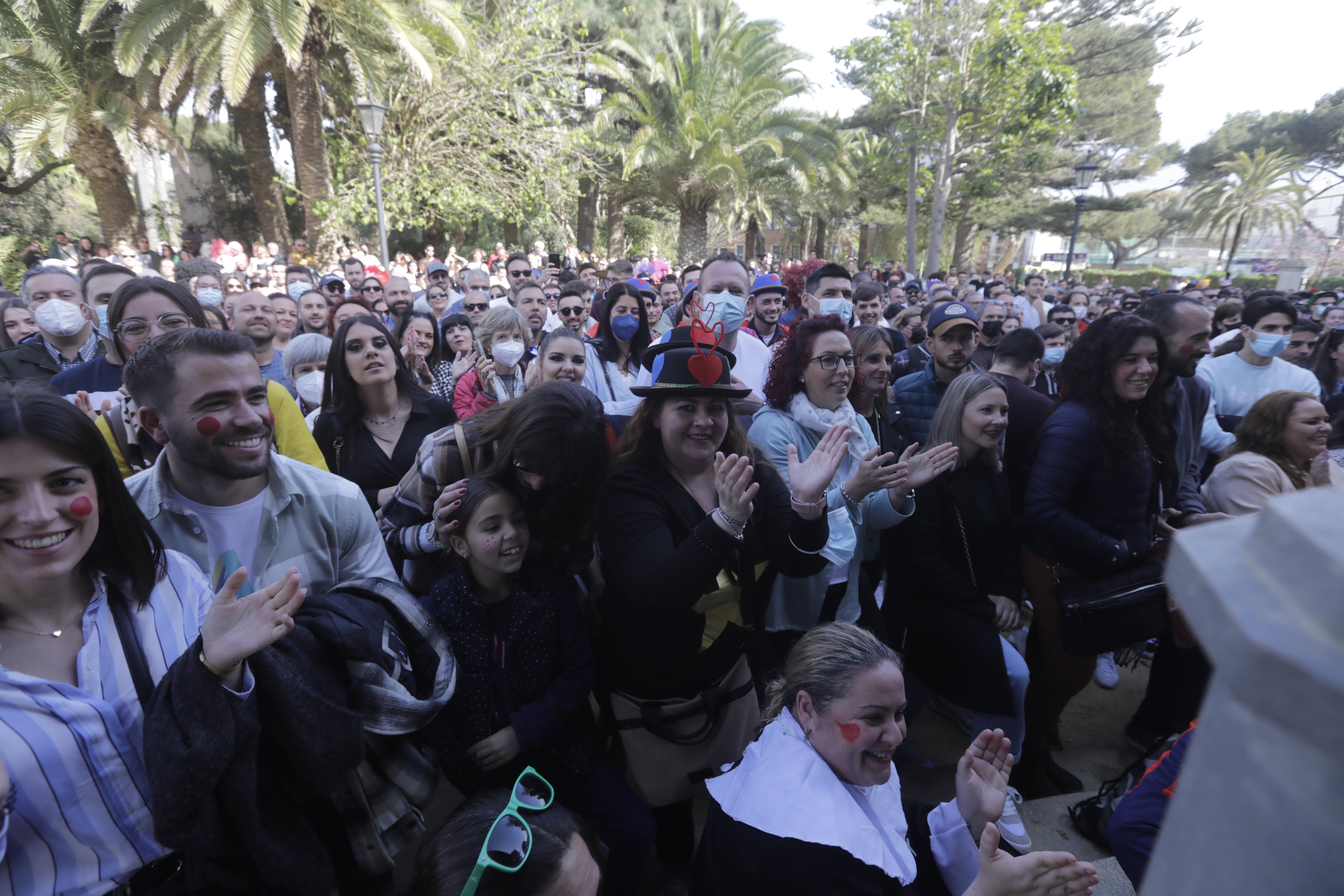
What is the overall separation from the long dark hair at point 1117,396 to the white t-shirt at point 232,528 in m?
3.44

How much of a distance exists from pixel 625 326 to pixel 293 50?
10167 mm

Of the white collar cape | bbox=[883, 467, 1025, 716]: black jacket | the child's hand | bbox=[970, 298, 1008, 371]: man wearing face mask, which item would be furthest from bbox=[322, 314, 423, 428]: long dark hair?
bbox=[970, 298, 1008, 371]: man wearing face mask

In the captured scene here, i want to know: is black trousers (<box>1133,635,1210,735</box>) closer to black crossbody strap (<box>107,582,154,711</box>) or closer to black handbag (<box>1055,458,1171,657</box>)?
black handbag (<box>1055,458,1171,657</box>)

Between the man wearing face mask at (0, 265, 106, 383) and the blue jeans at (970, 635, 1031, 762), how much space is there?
16.7 ft

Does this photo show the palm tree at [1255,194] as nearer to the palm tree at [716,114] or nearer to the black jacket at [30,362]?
the palm tree at [716,114]

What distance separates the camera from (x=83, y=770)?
141cm

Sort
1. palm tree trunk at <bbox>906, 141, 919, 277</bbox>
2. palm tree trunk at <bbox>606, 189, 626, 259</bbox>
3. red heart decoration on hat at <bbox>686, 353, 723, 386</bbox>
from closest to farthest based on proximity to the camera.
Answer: red heart decoration on hat at <bbox>686, 353, 723, 386</bbox> → palm tree trunk at <bbox>906, 141, 919, 277</bbox> → palm tree trunk at <bbox>606, 189, 626, 259</bbox>

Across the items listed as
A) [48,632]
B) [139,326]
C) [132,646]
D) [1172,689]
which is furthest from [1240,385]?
[139,326]

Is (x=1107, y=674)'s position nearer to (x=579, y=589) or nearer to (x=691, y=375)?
(x=579, y=589)

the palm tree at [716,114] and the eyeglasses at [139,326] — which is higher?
the palm tree at [716,114]

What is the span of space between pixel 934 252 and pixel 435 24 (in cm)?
1401

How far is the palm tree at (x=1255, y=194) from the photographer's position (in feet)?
102

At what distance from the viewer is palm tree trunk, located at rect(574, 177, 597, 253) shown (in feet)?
Answer: 77.2

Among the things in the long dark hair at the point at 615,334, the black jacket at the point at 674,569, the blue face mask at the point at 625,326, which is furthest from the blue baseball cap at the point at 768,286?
the black jacket at the point at 674,569
